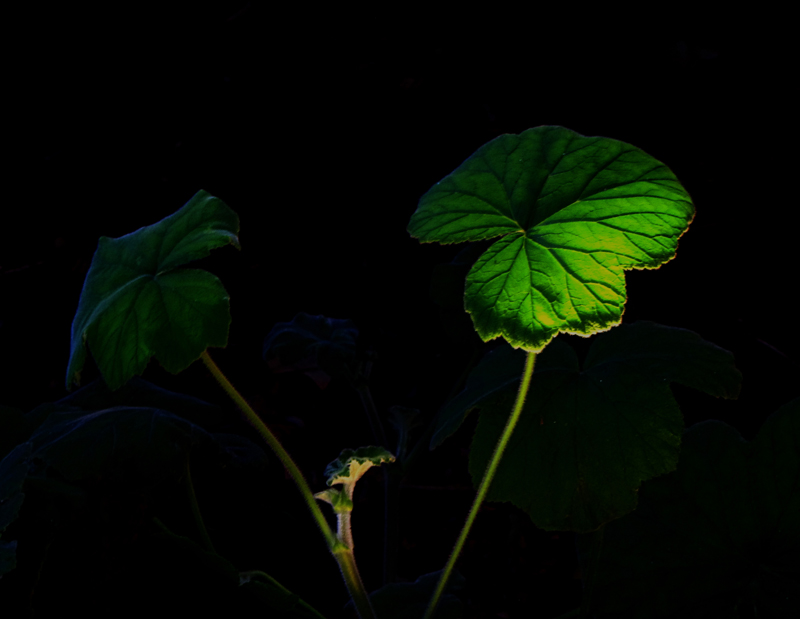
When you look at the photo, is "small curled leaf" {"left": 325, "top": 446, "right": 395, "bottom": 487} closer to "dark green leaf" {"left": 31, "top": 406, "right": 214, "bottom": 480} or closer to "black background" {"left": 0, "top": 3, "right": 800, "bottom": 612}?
"dark green leaf" {"left": 31, "top": 406, "right": 214, "bottom": 480}

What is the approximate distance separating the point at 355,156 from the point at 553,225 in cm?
89

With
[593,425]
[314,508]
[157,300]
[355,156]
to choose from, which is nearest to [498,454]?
[593,425]

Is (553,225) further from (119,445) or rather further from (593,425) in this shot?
(119,445)

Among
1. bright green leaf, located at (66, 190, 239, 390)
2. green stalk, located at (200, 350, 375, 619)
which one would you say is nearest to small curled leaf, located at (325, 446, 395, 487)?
green stalk, located at (200, 350, 375, 619)

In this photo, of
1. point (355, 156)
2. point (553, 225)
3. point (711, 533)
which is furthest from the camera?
point (355, 156)

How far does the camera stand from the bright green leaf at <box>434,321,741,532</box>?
2.34ft

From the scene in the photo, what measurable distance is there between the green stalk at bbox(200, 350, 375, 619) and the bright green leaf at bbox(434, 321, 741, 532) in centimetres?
18

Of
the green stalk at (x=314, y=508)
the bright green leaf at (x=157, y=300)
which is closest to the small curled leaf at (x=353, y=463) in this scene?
the green stalk at (x=314, y=508)

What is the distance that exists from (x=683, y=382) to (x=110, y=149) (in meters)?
1.46

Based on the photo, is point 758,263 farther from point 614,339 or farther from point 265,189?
point 265,189

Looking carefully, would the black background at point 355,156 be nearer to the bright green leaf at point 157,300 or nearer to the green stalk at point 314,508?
the green stalk at point 314,508

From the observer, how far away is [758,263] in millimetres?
1261

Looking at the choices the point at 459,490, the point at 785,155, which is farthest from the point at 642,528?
the point at 785,155

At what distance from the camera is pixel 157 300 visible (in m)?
0.72
